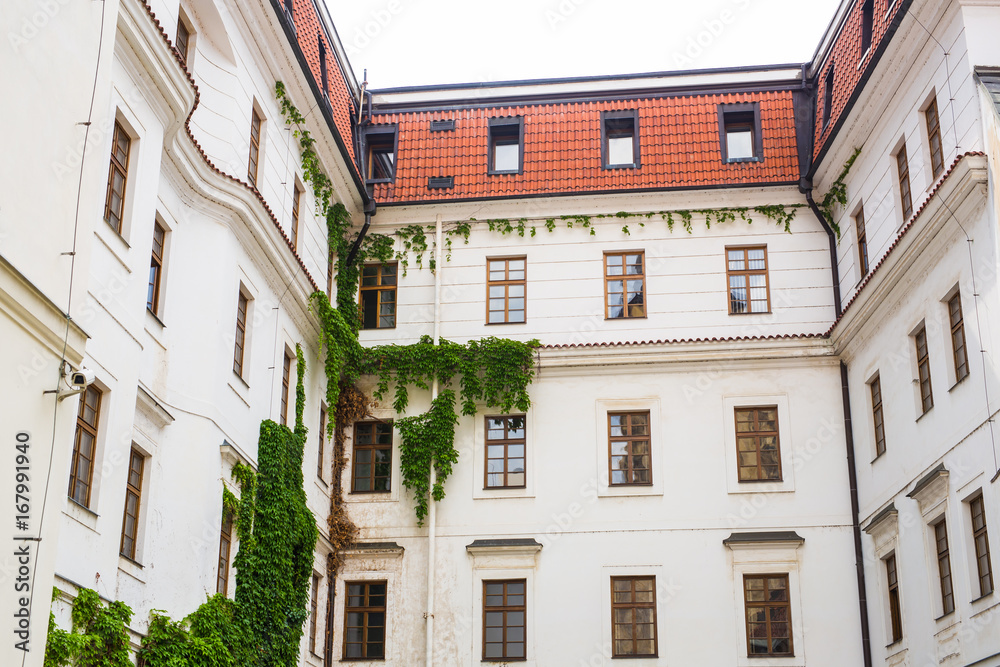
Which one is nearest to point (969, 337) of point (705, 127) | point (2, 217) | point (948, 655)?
point (948, 655)

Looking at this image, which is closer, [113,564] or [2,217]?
[2,217]

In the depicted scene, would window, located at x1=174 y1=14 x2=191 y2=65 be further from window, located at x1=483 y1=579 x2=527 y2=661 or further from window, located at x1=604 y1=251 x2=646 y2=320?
window, located at x1=483 y1=579 x2=527 y2=661

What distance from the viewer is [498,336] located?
25.5 m

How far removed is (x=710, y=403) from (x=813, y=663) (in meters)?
5.60

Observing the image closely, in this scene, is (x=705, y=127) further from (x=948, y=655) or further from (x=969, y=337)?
(x=948, y=655)

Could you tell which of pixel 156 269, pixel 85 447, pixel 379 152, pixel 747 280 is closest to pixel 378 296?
pixel 379 152

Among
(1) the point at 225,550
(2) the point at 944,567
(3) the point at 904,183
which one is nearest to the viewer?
(1) the point at 225,550

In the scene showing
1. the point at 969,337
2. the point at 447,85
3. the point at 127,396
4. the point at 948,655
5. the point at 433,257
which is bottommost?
the point at 948,655

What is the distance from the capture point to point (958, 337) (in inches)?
734

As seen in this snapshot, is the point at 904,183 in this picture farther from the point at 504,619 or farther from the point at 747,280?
the point at 504,619

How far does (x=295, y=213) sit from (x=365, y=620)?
27.8 ft

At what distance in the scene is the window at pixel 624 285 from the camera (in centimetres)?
2555

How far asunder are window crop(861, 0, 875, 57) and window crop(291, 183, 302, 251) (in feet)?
38.2

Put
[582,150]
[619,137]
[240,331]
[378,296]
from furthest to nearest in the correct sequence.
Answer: [619,137]
[582,150]
[378,296]
[240,331]
